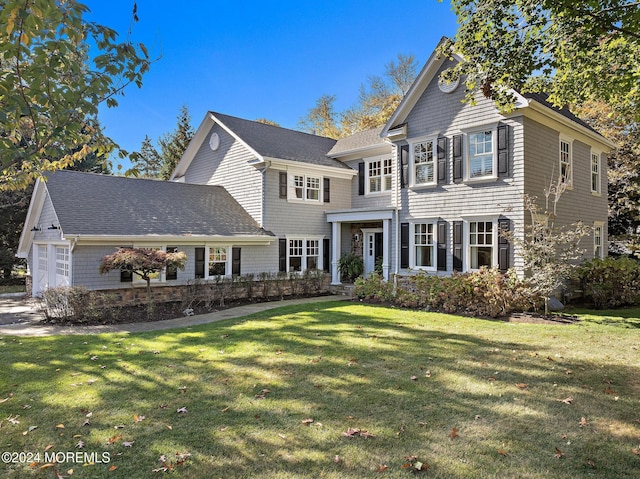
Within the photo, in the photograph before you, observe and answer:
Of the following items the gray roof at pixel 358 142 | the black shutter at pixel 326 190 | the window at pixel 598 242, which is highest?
the gray roof at pixel 358 142

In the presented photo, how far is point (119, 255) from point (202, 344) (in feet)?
16.7

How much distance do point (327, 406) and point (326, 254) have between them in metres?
13.6

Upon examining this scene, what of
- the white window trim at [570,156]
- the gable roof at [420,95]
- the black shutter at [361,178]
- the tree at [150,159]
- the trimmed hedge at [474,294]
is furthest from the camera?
the tree at [150,159]

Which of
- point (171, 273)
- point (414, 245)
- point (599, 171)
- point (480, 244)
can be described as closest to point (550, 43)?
point (480, 244)

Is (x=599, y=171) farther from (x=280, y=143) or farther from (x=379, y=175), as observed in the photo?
(x=280, y=143)

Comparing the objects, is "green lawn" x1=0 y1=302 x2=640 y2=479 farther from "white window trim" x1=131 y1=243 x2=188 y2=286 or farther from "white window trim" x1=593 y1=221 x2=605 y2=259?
"white window trim" x1=593 y1=221 x2=605 y2=259

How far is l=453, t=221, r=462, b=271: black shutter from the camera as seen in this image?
13.3 meters

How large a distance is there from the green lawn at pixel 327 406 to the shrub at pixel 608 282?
5171 mm

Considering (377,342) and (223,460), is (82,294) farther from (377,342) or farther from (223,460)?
(223,460)

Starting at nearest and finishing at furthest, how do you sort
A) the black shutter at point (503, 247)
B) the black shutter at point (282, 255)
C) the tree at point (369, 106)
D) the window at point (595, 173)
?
1. the black shutter at point (503, 247)
2. the window at point (595, 173)
3. the black shutter at point (282, 255)
4. the tree at point (369, 106)

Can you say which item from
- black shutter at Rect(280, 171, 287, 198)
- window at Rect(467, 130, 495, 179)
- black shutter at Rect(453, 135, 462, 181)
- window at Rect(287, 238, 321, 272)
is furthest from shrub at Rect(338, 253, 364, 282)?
window at Rect(467, 130, 495, 179)

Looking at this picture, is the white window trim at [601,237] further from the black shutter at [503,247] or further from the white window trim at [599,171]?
the black shutter at [503,247]

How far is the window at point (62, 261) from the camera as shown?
13008 mm

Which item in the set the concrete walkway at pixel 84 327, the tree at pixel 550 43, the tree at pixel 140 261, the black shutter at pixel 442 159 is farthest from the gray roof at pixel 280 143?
the tree at pixel 550 43
